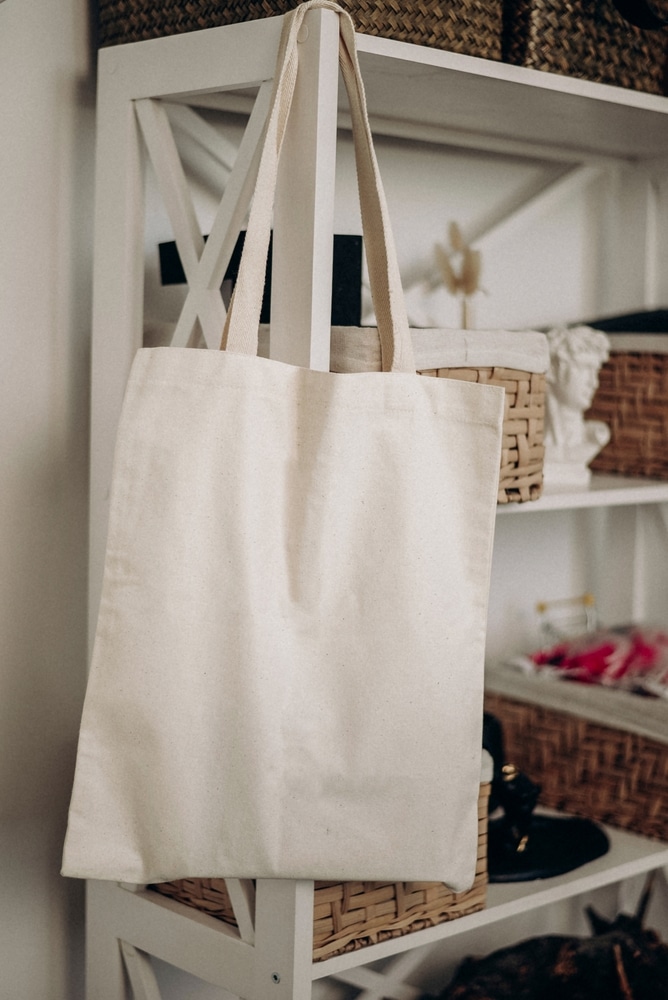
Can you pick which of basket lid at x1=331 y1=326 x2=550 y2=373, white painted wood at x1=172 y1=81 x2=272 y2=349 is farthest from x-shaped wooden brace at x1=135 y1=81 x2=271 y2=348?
basket lid at x1=331 y1=326 x2=550 y2=373

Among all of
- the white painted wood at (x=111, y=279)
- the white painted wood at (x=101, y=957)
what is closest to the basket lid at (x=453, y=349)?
the white painted wood at (x=111, y=279)

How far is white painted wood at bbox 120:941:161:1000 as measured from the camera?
3.65 ft

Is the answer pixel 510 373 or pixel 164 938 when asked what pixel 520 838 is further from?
pixel 510 373

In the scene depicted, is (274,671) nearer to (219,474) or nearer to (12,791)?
(219,474)

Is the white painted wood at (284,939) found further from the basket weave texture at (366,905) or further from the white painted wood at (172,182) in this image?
the white painted wood at (172,182)

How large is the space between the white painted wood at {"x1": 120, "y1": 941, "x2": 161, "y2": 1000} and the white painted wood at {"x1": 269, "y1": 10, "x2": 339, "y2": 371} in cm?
63

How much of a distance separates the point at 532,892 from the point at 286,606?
52cm

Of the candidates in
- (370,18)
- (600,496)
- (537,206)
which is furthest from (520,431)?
(537,206)

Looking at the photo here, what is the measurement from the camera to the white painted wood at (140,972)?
3.65ft

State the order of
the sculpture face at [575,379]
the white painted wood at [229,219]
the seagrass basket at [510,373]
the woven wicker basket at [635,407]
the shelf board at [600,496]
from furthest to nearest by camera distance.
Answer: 1. the woven wicker basket at [635,407]
2. the sculpture face at [575,379]
3. the shelf board at [600,496]
4. the seagrass basket at [510,373]
5. the white painted wood at [229,219]

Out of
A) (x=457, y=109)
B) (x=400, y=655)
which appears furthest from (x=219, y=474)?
(x=457, y=109)

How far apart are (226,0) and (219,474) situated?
45cm

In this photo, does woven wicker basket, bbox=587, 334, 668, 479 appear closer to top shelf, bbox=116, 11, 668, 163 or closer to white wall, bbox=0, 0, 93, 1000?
top shelf, bbox=116, 11, 668, 163

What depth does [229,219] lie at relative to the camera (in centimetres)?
100
